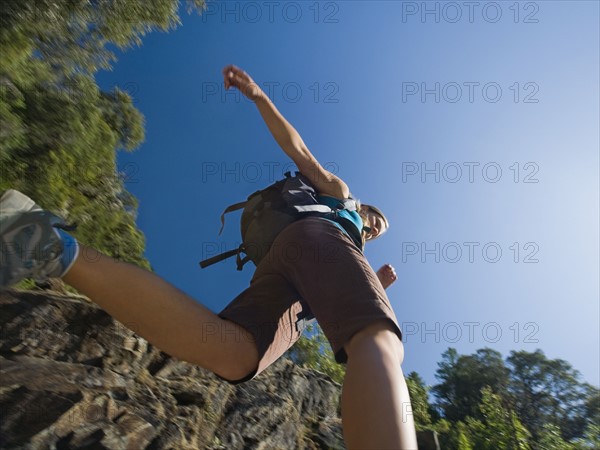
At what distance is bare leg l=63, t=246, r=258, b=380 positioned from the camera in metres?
1.42

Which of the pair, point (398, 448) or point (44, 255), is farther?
point (44, 255)

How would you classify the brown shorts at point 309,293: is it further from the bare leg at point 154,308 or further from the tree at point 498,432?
the tree at point 498,432

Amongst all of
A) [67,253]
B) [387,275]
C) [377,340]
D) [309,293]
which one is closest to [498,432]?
[387,275]

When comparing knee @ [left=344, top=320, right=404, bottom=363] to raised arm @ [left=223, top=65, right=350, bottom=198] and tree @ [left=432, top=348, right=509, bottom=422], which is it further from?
tree @ [left=432, top=348, right=509, bottom=422]

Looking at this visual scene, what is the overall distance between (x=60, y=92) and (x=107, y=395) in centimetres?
581

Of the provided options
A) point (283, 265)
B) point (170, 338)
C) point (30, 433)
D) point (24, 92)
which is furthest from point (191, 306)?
point (24, 92)

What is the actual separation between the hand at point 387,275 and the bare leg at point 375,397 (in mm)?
1568

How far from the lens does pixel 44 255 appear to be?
1345 mm

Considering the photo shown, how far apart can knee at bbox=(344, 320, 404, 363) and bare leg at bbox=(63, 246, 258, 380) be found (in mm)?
545

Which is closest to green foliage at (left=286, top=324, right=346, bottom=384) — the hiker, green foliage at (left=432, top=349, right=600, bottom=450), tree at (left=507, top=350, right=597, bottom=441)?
green foliage at (left=432, top=349, right=600, bottom=450)

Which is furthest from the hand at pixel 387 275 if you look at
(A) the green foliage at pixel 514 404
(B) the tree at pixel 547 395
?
(B) the tree at pixel 547 395

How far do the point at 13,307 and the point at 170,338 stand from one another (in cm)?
232

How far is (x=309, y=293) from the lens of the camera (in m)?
1.59

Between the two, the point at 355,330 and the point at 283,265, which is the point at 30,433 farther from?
the point at 355,330
